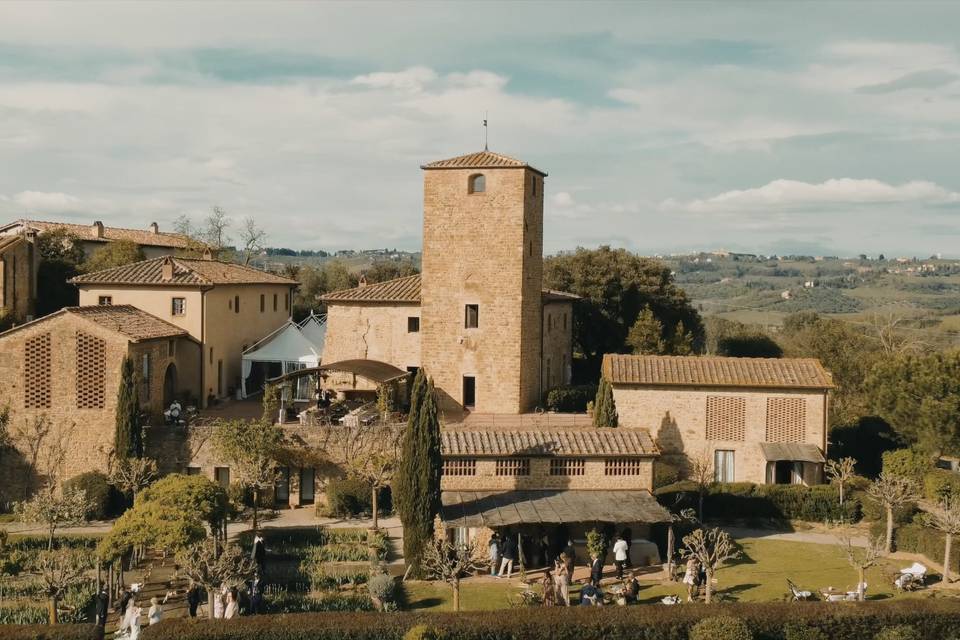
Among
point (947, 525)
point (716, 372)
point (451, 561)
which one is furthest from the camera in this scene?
point (716, 372)

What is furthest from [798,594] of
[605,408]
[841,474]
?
[605,408]

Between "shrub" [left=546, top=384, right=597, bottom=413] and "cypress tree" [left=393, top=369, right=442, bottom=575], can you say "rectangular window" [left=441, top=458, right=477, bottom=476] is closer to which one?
"cypress tree" [left=393, top=369, right=442, bottom=575]

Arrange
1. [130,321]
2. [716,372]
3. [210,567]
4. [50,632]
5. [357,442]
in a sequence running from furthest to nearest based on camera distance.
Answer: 1. [130,321]
2. [716,372]
3. [357,442]
4. [210,567]
5. [50,632]

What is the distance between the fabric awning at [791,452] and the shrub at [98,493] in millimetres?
21130

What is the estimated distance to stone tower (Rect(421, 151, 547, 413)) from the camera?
36.1 metres

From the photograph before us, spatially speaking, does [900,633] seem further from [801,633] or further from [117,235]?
[117,235]

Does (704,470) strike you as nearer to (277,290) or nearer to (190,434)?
(190,434)

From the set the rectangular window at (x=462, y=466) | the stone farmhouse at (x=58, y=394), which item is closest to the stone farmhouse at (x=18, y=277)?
the stone farmhouse at (x=58, y=394)

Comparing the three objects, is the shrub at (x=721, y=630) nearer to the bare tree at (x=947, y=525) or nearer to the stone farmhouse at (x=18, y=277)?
the bare tree at (x=947, y=525)

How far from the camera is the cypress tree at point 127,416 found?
29.6 meters

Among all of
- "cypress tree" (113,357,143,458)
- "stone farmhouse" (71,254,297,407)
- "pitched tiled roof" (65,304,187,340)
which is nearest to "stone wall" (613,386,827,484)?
"cypress tree" (113,357,143,458)

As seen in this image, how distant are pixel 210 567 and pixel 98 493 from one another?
35.8 ft

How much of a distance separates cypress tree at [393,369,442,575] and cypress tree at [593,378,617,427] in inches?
344

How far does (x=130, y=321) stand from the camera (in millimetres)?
33531
